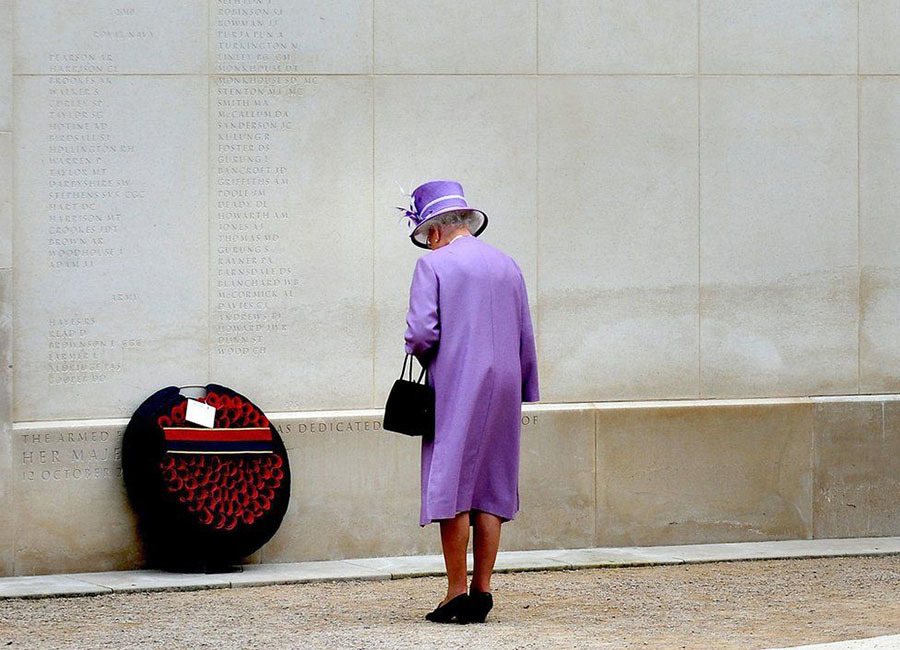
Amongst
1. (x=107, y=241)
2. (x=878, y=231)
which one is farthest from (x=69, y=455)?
(x=878, y=231)

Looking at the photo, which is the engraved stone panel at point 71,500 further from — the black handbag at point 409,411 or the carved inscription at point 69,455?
the black handbag at point 409,411

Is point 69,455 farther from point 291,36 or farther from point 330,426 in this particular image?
point 291,36

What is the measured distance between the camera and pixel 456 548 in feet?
21.8

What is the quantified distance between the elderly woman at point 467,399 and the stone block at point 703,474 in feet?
7.33

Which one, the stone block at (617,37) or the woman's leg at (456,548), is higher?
the stone block at (617,37)

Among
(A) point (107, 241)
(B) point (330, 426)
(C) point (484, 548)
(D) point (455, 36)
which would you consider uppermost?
(D) point (455, 36)

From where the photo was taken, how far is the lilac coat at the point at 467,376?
6.66 meters

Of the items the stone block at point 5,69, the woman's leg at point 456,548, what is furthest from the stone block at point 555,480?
the stone block at point 5,69

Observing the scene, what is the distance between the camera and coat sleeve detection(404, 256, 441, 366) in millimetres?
6676

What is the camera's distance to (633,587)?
7855 millimetres

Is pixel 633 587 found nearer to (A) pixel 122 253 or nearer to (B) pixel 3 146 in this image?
(A) pixel 122 253

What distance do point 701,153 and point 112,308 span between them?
3.27 meters

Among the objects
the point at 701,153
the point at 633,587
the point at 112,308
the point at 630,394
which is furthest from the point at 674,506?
the point at 112,308

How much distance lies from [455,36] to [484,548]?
3.17m
